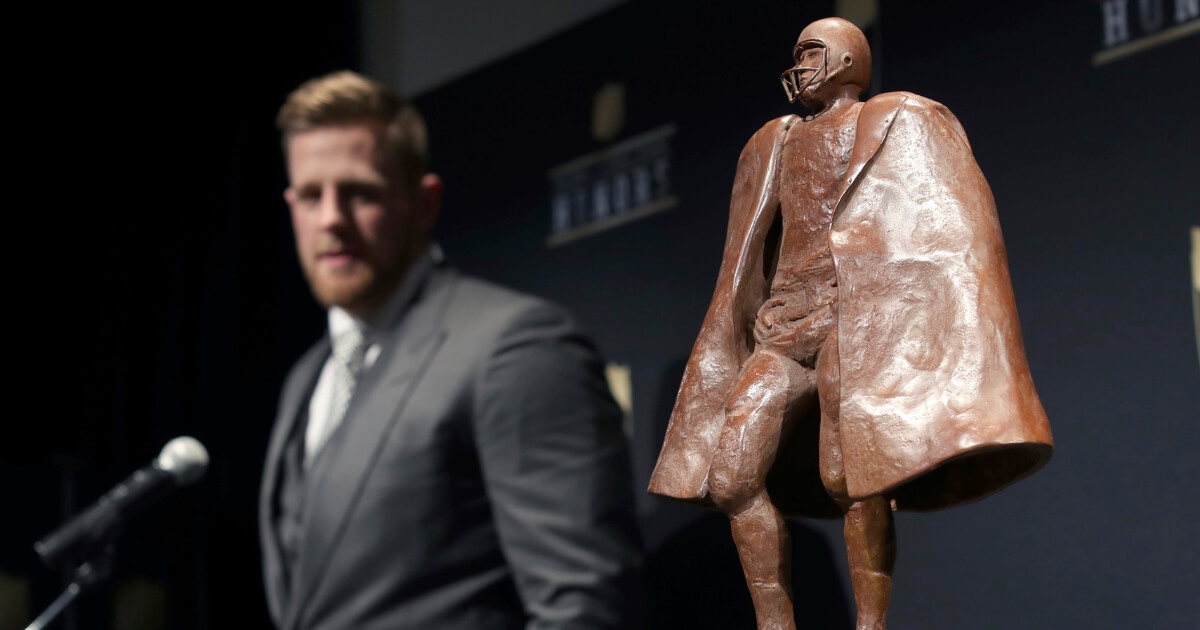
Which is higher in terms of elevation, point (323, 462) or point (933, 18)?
point (933, 18)

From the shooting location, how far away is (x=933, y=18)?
7.38 feet

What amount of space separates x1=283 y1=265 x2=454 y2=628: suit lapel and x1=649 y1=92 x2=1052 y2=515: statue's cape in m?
1.07

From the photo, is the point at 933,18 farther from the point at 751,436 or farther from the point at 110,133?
the point at 110,133

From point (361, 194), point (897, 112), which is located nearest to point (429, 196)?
point (361, 194)

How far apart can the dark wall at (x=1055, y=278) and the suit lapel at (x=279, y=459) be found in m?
0.83

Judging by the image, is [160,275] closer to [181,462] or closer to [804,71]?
[181,462]

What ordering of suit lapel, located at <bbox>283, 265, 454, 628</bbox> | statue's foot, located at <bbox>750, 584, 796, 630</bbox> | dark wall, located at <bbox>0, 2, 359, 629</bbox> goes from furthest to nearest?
dark wall, located at <bbox>0, 2, 359, 629</bbox> → suit lapel, located at <bbox>283, 265, 454, 628</bbox> → statue's foot, located at <bbox>750, 584, 796, 630</bbox>

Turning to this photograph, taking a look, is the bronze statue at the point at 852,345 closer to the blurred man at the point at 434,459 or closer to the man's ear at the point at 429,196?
the blurred man at the point at 434,459

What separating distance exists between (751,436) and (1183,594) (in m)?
0.78

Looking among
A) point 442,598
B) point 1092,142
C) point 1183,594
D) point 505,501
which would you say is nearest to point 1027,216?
point 1092,142

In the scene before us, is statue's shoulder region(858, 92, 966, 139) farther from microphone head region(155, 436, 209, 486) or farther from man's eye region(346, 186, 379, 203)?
microphone head region(155, 436, 209, 486)

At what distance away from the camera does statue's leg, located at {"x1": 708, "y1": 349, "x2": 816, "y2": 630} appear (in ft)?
4.95

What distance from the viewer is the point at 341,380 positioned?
286cm

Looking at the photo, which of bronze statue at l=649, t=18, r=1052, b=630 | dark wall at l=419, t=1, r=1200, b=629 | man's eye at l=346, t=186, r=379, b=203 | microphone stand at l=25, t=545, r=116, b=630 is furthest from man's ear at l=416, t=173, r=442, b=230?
bronze statue at l=649, t=18, r=1052, b=630
